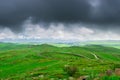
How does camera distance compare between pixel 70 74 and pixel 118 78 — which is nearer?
pixel 118 78

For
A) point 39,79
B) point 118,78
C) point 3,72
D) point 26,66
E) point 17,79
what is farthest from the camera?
point 26,66

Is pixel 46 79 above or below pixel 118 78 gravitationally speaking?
below

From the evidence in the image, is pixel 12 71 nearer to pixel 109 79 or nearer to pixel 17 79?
pixel 17 79

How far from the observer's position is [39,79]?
3925 inches

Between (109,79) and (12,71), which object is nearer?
(109,79)

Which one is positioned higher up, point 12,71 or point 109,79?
point 109,79

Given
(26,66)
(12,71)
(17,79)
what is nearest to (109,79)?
(17,79)

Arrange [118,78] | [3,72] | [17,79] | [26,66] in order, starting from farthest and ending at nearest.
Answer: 1. [26,66]
2. [3,72]
3. [17,79]
4. [118,78]

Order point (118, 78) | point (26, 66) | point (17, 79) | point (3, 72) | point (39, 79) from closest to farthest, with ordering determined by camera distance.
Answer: point (118, 78), point (39, 79), point (17, 79), point (3, 72), point (26, 66)

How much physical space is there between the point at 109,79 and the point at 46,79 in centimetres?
7059

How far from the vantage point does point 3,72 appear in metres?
156

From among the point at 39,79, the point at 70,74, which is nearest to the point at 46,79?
the point at 39,79

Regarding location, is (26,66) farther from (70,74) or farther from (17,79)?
(70,74)

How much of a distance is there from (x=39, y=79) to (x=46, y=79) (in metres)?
2.85
